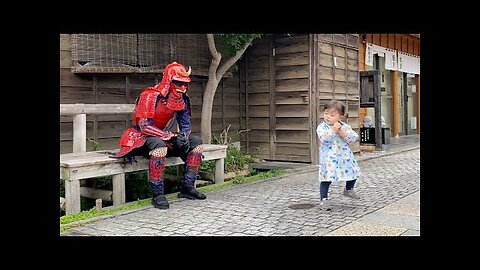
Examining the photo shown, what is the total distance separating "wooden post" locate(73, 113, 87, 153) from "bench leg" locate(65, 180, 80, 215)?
48.7 inches

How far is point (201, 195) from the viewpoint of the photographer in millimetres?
6695

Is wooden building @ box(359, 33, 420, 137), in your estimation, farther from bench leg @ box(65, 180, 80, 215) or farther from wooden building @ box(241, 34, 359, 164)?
bench leg @ box(65, 180, 80, 215)

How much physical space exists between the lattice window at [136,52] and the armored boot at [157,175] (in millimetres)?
2545

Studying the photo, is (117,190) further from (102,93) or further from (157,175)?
(102,93)

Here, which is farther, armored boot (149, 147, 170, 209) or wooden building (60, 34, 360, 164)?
wooden building (60, 34, 360, 164)

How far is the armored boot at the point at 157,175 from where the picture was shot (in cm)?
609

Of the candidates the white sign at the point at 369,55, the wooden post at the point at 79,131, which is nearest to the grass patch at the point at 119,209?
the wooden post at the point at 79,131

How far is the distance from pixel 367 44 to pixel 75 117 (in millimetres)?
9649

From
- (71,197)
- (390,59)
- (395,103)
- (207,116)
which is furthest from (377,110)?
(71,197)

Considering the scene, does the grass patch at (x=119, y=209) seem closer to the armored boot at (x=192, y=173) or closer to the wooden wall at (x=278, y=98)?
the armored boot at (x=192, y=173)

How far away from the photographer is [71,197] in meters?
5.82

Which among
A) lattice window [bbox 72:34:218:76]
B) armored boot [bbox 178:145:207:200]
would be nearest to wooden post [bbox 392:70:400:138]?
lattice window [bbox 72:34:218:76]

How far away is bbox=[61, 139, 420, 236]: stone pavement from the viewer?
16.2 ft

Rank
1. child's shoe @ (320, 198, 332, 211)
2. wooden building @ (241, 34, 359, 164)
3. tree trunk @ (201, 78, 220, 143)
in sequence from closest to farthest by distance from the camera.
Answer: child's shoe @ (320, 198, 332, 211) → tree trunk @ (201, 78, 220, 143) → wooden building @ (241, 34, 359, 164)
